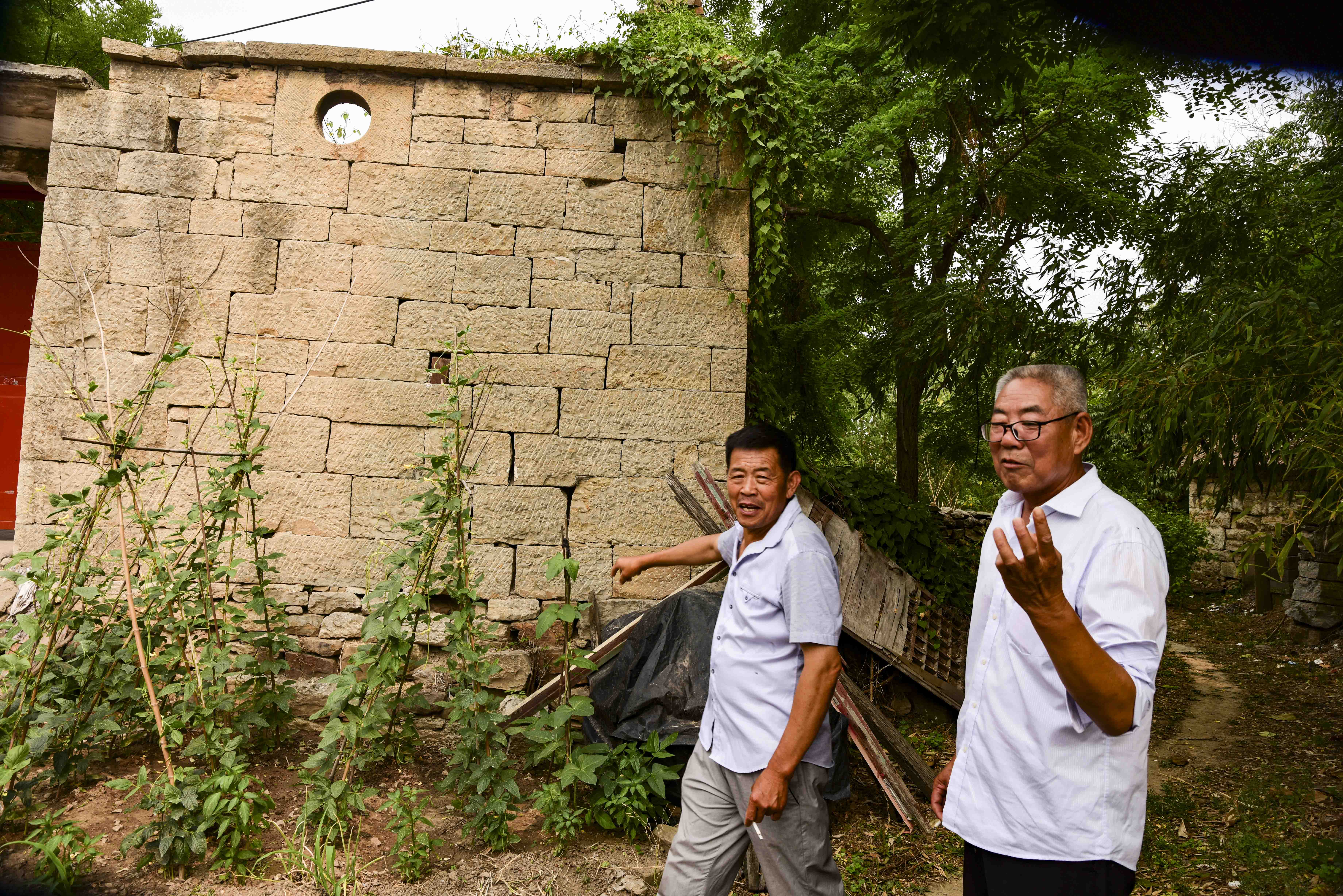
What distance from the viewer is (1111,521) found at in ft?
5.47

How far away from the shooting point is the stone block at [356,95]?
4.88m

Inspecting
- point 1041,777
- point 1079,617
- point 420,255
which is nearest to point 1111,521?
point 1079,617

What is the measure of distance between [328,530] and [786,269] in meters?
3.25

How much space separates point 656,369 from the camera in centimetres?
490

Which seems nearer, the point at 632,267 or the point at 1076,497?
the point at 1076,497

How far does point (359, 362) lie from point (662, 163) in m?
2.18

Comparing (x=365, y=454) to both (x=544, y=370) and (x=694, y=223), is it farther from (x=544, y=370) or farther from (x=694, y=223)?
(x=694, y=223)

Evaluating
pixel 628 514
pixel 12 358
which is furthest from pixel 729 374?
pixel 12 358

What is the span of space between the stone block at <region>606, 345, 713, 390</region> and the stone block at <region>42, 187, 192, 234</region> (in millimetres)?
2655

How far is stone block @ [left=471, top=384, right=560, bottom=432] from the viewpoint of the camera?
4816 mm

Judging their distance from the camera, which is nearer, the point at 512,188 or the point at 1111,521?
the point at 1111,521

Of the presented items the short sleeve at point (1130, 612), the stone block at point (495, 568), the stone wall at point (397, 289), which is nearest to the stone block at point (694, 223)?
the stone wall at point (397, 289)

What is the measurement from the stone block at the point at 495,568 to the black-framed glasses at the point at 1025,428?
343cm

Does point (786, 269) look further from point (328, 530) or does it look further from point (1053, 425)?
point (1053, 425)
